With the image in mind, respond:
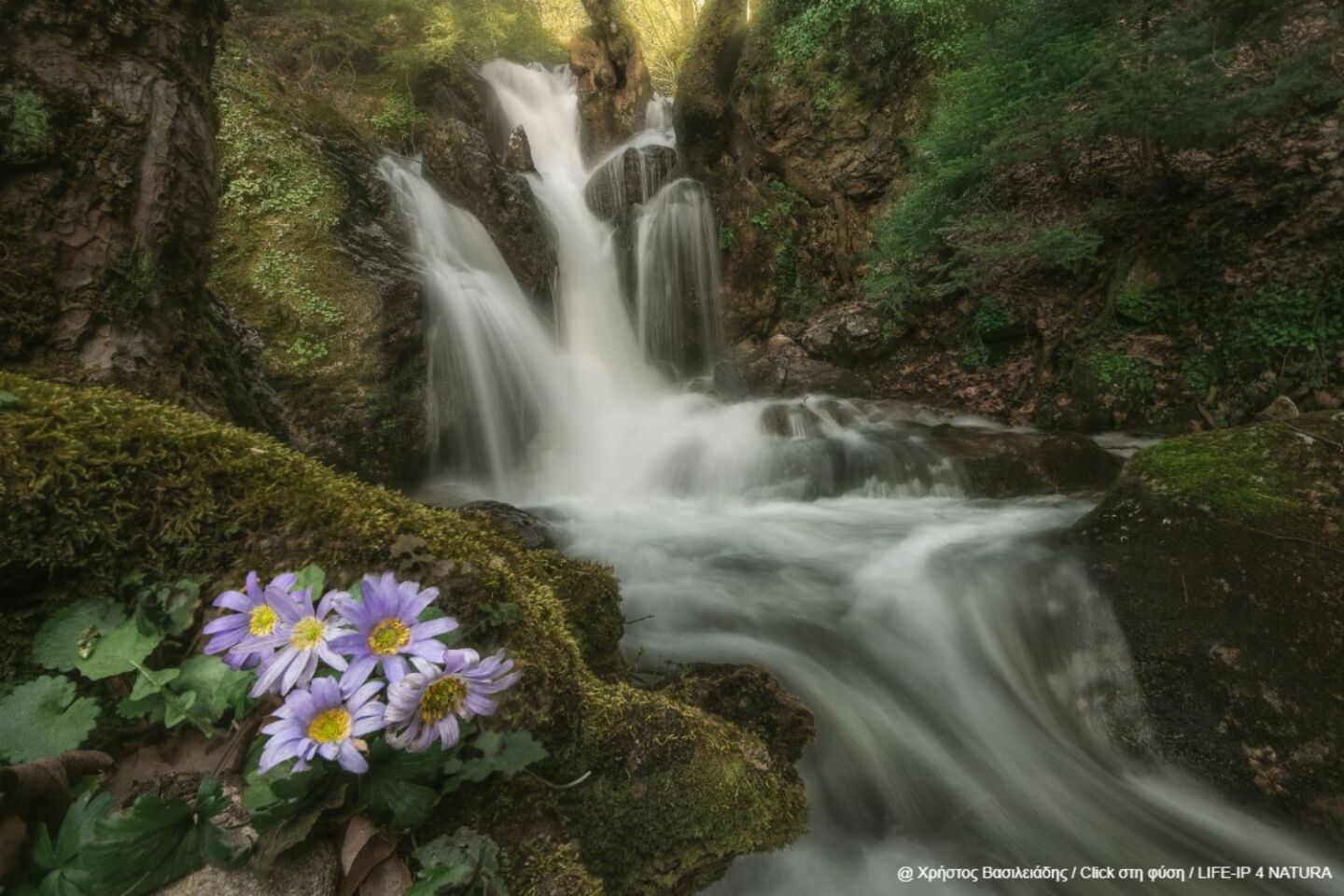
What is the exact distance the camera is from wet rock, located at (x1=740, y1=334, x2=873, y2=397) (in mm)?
9227

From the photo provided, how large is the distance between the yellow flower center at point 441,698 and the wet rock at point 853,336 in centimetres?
917

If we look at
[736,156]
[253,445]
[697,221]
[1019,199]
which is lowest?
[253,445]

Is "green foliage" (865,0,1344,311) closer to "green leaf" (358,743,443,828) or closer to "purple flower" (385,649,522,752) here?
"purple flower" (385,649,522,752)

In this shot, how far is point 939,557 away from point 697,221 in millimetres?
8868

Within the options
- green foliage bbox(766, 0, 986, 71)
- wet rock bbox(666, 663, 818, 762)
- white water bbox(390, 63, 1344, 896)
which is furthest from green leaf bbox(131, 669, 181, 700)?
green foliage bbox(766, 0, 986, 71)

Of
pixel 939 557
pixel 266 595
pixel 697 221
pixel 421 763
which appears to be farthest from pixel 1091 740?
pixel 697 221

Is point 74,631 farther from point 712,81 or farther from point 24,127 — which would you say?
point 712,81

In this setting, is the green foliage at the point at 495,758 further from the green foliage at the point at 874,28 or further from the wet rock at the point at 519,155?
the wet rock at the point at 519,155

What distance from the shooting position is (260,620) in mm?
1002

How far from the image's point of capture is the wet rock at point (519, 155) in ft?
42.1

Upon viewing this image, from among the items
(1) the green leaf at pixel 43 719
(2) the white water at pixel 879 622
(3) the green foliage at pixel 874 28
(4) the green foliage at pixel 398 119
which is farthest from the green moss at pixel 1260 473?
(4) the green foliage at pixel 398 119

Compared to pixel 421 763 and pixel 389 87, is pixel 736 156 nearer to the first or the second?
pixel 389 87

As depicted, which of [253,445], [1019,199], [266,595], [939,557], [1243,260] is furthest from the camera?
[1019,199]

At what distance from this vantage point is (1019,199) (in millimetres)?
8352
